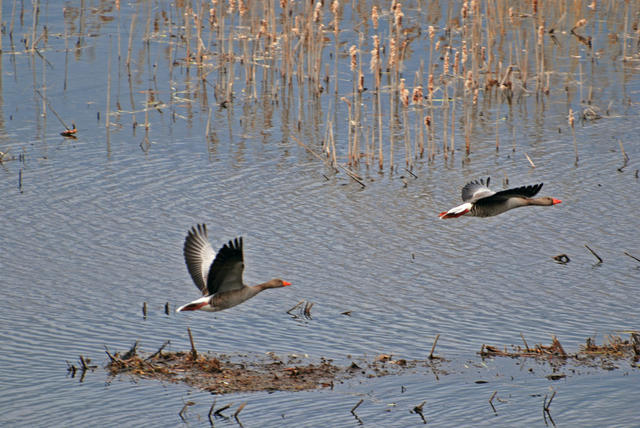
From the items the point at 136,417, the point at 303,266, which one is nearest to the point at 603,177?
the point at 303,266

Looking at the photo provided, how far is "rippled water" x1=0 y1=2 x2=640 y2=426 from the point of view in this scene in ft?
42.6

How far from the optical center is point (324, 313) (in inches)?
623

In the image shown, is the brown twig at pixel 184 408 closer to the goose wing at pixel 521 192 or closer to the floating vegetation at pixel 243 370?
the floating vegetation at pixel 243 370

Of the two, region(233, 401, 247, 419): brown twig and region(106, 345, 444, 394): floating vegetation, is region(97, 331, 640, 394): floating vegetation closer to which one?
region(106, 345, 444, 394): floating vegetation

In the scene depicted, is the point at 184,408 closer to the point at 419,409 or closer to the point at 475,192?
the point at 419,409

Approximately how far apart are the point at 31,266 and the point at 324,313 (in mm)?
5472

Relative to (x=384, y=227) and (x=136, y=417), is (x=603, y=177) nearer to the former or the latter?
(x=384, y=227)

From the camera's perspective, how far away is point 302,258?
18266 mm

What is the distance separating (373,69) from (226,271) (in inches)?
562

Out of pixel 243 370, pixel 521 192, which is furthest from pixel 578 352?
pixel 243 370

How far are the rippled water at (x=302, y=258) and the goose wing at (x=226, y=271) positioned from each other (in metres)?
1.45

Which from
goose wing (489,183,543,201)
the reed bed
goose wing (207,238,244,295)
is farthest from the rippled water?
goose wing (489,183,543,201)

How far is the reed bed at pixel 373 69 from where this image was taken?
975 inches

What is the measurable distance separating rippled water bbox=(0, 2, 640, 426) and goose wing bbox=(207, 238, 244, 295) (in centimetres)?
145
